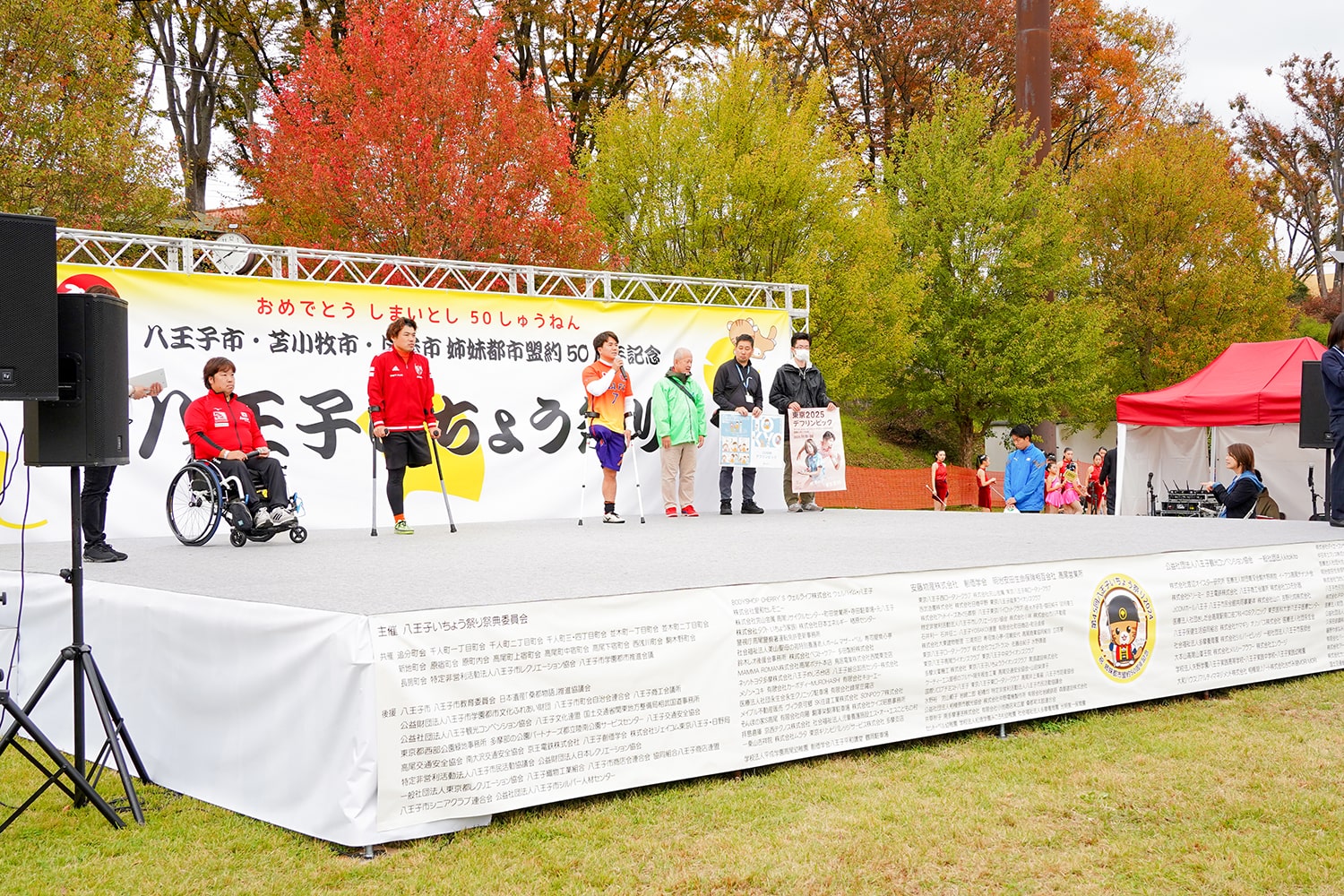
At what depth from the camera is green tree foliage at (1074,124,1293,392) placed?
23.8m

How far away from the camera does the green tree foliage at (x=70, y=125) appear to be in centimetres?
1312

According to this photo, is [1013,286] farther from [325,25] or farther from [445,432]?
[445,432]

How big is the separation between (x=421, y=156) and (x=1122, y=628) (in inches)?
424

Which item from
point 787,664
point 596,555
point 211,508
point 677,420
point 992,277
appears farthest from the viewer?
point 992,277

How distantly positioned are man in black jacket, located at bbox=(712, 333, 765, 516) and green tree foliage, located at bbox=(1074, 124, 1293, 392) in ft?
52.3

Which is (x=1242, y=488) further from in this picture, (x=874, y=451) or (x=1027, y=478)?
(x=874, y=451)

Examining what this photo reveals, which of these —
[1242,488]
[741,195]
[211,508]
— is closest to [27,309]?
[211,508]

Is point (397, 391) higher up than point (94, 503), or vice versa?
point (397, 391)

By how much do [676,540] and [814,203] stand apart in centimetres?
1079

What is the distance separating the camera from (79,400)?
12.4 feet

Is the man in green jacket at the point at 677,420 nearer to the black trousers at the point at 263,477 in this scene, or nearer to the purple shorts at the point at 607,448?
the purple shorts at the point at 607,448

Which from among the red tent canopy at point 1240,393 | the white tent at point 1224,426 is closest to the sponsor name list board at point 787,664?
the red tent canopy at point 1240,393

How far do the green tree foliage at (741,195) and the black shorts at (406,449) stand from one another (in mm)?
8440

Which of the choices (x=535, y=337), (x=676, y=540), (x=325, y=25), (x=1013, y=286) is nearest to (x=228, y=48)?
(x=325, y=25)
